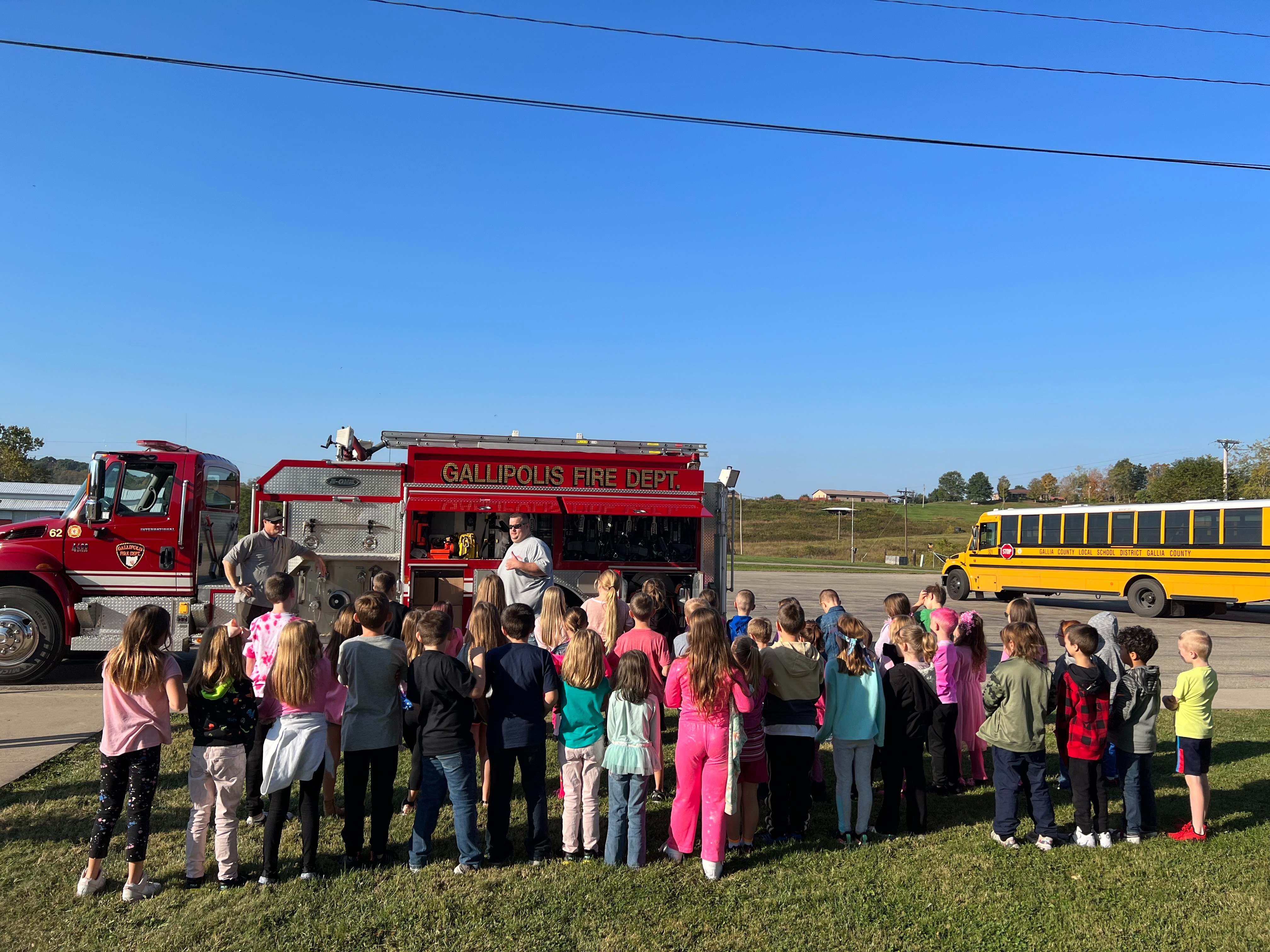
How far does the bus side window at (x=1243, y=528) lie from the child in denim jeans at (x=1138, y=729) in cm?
1724

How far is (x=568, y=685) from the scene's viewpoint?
532cm

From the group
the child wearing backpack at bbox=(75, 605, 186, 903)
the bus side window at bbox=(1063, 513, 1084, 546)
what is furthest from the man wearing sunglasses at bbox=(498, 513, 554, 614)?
the bus side window at bbox=(1063, 513, 1084, 546)

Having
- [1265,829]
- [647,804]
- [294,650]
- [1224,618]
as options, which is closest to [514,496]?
[647,804]

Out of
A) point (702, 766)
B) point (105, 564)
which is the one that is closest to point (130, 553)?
point (105, 564)

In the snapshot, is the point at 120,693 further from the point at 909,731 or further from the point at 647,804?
the point at 909,731

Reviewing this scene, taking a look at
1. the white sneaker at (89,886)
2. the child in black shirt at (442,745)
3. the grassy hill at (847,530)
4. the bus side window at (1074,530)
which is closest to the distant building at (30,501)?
the white sneaker at (89,886)

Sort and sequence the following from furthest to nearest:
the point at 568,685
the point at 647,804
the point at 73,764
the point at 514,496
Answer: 1. the point at 514,496
2. the point at 73,764
3. the point at 647,804
4. the point at 568,685

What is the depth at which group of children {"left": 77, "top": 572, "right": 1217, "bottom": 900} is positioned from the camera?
4.79m

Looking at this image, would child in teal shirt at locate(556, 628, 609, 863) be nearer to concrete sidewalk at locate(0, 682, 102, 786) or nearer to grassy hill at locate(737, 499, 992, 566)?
concrete sidewalk at locate(0, 682, 102, 786)

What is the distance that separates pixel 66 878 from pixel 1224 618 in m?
24.9

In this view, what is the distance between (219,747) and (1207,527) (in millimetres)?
22469

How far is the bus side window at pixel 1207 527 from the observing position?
67.2 feet

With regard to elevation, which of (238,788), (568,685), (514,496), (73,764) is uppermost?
(514,496)

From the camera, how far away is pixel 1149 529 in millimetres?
22047
